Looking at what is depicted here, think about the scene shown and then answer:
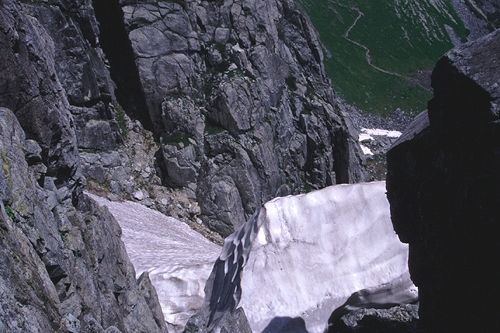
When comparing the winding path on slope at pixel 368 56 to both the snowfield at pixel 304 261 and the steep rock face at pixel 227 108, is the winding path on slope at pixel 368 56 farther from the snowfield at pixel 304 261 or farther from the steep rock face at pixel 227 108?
the snowfield at pixel 304 261

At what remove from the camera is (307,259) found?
1748cm

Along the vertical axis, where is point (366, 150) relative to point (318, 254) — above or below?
below

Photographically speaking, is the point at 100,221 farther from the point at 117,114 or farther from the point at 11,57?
the point at 117,114

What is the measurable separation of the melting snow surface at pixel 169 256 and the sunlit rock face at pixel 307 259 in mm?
859

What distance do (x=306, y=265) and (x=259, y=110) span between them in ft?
76.4

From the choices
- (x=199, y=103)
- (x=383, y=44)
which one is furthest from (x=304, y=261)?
(x=383, y=44)

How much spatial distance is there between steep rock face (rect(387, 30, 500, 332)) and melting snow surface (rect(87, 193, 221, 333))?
783cm

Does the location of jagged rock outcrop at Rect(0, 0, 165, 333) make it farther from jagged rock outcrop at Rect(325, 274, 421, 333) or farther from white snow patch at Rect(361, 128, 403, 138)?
white snow patch at Rect(361, 128, 403, 138)

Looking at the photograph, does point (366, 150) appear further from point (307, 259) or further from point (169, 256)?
point (307, 259)

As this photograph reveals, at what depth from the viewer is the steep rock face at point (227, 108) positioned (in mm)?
37375

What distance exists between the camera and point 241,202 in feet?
123

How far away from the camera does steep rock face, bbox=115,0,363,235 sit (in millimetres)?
37375

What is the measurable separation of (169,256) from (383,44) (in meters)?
94.8

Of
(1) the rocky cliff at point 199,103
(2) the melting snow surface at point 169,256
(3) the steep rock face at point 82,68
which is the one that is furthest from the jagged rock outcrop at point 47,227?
(3) the steep rock face at point 82,68
